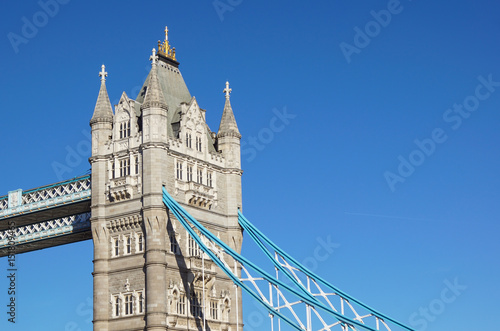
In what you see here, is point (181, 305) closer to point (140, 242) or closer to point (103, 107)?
point (140, 242)

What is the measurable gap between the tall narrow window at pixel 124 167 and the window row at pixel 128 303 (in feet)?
32.6

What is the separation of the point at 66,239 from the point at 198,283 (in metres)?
16.3

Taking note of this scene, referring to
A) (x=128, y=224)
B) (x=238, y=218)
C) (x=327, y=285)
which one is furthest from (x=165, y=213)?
(x=327, y=285)

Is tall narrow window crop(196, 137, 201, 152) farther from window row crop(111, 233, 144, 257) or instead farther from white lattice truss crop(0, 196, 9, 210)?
white lattice truss crop(0, 196, 9, 210)

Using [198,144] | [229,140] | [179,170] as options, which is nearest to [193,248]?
[179,170]

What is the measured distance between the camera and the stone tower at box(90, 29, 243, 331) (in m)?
77.1

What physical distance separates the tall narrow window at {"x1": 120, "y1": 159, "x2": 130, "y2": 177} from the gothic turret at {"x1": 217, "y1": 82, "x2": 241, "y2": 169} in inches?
381

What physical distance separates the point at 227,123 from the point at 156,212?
13.3 meters

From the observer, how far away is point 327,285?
256 ft

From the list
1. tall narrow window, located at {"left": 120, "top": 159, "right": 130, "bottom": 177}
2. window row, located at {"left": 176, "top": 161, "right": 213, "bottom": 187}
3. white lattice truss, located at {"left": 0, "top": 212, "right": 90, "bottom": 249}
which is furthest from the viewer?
white lattice truss, located at {"left": 0, "top": 212, "right": 90, "bottom": 249}

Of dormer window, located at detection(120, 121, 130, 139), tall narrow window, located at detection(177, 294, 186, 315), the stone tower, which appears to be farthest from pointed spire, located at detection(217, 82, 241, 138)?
tall narrow window, located at detection(177, 294, 186, 315)

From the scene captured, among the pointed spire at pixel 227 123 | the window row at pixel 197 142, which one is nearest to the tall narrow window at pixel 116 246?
the window row at pixel 197 142

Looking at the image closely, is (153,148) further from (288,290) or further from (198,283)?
(288,290)

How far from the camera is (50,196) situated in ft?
286
